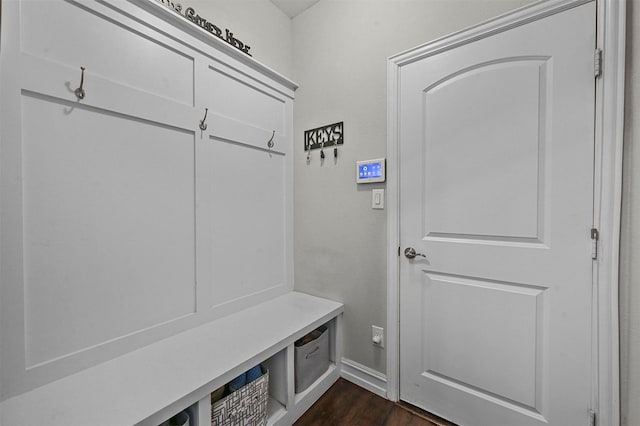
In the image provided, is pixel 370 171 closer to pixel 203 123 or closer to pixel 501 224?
pixel 501 224

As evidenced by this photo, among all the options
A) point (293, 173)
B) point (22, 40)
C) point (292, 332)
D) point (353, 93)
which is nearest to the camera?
point (22, 40)

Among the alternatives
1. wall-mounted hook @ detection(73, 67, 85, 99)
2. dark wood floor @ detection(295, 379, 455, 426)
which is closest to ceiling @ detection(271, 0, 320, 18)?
wall-mounted hook @ detection(73, 67, 85, 99)

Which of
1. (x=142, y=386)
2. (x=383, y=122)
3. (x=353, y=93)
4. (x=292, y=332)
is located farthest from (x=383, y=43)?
(x=142, y=386)

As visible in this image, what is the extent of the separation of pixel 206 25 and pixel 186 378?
1817 mm

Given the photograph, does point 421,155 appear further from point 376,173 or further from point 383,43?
point 383,43

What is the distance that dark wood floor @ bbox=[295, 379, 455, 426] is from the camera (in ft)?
4.92

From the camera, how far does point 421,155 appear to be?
5.14 feet

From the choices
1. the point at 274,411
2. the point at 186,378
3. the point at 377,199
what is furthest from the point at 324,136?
the point at 274,411

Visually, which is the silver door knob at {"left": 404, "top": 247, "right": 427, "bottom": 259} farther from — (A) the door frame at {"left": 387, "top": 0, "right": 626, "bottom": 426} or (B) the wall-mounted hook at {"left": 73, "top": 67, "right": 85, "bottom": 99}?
(B) the wall-mounted hook at {"left": 73, "top": 67, "right": 85, "bottom": 99}

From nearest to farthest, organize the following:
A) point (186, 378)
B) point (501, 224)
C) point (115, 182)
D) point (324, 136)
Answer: point (186, 378), point (115, 182), point (501, 224), point (324, 136)

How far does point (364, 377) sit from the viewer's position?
5.91 ft

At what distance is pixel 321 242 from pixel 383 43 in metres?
1.39

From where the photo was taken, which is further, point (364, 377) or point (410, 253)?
point (364, 377)

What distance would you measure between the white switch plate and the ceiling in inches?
59.8
